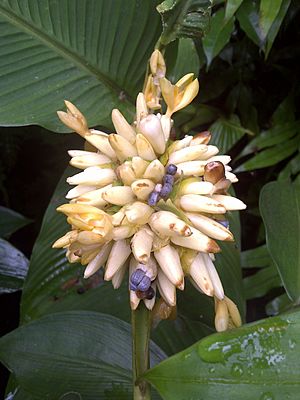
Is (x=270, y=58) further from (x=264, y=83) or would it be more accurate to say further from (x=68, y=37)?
(x=68, y=37)

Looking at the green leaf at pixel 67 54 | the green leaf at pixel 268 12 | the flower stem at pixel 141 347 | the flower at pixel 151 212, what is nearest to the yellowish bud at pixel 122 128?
the flower at pixel 151 212

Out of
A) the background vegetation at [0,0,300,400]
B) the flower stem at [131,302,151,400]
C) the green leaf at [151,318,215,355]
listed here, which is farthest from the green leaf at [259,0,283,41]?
the flower stem at [131,302,151,400]

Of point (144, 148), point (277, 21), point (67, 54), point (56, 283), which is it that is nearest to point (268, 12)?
point (277, 21)

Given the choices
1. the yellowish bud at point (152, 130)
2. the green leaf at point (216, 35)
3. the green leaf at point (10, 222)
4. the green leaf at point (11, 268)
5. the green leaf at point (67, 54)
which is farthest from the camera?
the green leaf at point (10, 222)

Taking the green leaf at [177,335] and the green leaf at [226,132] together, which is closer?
the green leaf at [177,335]

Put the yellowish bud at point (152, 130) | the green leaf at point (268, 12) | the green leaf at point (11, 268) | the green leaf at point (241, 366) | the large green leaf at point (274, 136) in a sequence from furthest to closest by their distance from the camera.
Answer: the large green leaf at point (274, 136), the green leaf at point (11, 268), the green leaf at point (268, 12), the yellowish bud at point (152, 130), the green leaf at point (241, 366)

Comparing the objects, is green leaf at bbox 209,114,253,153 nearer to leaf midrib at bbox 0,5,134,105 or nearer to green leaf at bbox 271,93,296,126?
green leaf at bbox 271,93,296,126

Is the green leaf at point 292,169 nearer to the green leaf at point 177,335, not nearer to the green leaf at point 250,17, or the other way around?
the green leaf at point 250,17
